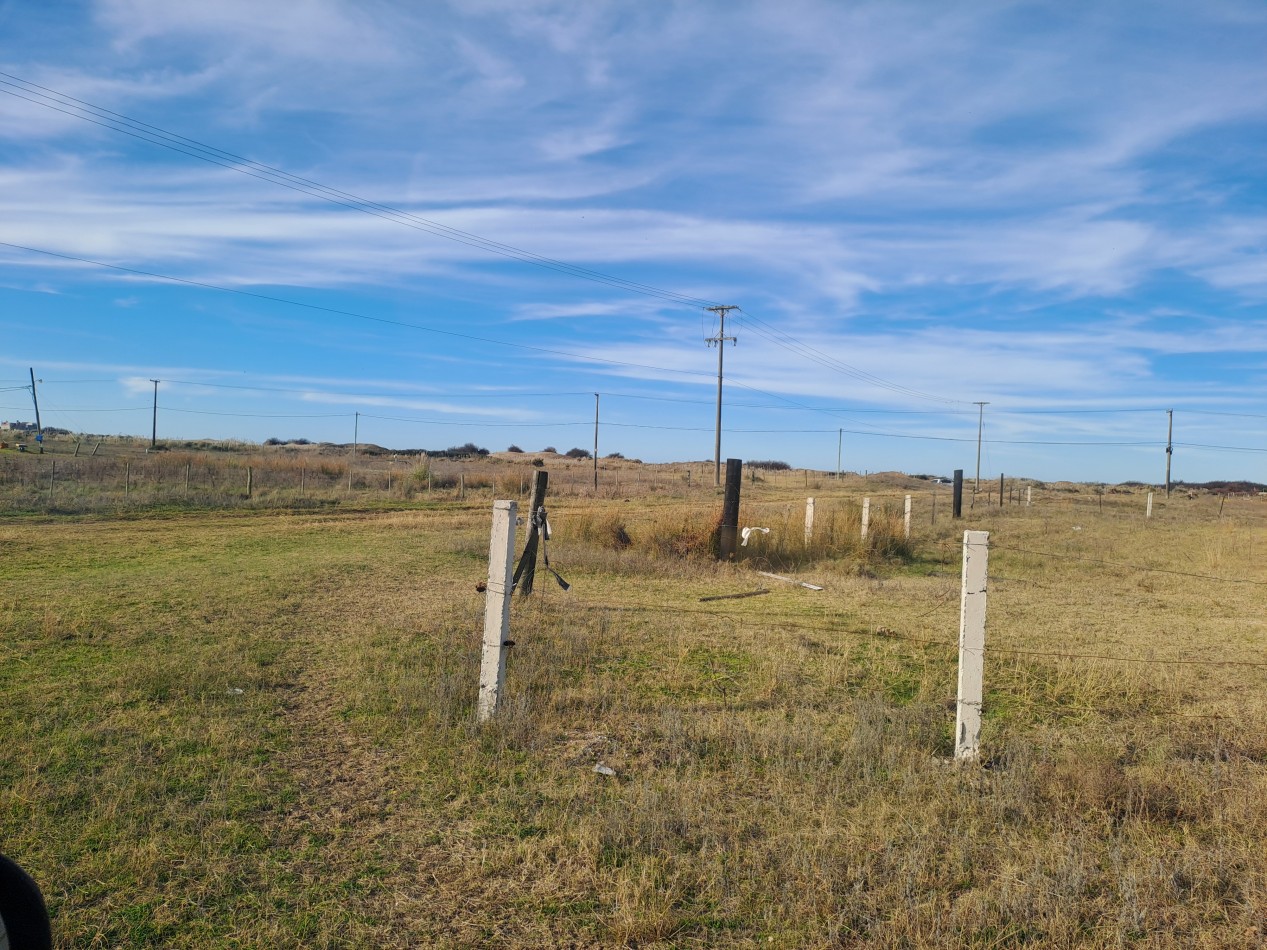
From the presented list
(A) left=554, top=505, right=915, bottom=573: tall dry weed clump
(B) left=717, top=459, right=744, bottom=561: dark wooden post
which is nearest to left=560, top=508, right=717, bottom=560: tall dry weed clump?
(A) left=554, top=505, right=915, bottom=573: tall dry weed clump

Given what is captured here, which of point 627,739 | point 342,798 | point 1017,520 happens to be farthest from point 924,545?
point 342,798

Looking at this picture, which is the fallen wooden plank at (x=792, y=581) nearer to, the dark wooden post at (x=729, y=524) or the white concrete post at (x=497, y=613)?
the dark wooden post at (x=729, y=524)

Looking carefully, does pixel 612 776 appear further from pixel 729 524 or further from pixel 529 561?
pixel 729 524

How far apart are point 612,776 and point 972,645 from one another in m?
2.58

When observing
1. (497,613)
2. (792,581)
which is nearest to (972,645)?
(497,613)

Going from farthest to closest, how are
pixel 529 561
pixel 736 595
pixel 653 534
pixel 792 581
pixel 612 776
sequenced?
1. pixel 653 534
2. pixel 792 581
3. pixel 736 595
4. pixel 529 561
5. pixel 612 776

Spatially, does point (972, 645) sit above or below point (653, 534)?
below

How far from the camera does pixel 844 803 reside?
4984 mm

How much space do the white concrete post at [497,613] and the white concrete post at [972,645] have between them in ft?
10.5

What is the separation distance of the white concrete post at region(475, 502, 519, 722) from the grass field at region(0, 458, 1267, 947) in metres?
0.22

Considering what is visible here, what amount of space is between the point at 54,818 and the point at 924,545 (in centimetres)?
2175

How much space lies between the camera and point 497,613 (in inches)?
256

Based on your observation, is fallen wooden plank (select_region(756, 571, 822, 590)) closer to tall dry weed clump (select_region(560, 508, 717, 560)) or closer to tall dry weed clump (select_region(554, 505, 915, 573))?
tall dry weed clump (select_region(554, 505, 915, 573))

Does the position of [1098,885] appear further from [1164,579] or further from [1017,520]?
[1017,520]
